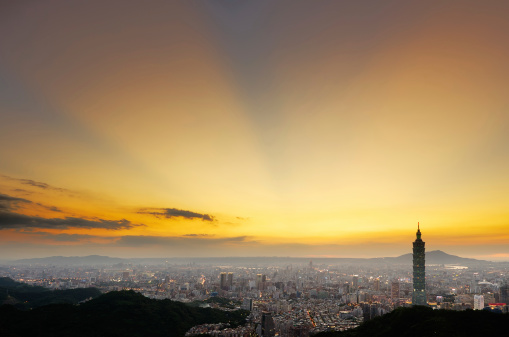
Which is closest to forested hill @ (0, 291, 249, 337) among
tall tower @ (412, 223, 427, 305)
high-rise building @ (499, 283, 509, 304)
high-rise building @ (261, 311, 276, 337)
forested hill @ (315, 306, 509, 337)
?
high-rise building @ (261, 311, 276, 337)

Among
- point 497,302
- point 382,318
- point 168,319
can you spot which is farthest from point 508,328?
point 497,302

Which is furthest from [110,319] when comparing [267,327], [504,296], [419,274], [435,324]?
[504,296]

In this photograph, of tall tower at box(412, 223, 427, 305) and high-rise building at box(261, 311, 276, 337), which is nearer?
high-rise building at box(261, 311, 276, 337)

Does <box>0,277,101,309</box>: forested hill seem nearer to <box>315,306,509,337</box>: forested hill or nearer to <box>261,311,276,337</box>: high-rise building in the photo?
<box>261,311,276,337</box>: high-rise building

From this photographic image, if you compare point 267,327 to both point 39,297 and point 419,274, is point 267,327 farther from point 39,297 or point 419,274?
point 39,297

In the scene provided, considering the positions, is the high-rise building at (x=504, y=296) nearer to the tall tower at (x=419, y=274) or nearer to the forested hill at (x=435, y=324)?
the tall tower at (x=419, y=274)

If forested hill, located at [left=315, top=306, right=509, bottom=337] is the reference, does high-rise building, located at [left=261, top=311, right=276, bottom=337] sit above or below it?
below

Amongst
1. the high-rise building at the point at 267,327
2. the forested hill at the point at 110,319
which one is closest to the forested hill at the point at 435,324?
the high-rise building at the point at 267,327
